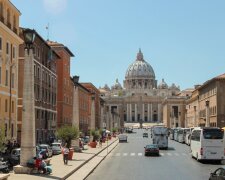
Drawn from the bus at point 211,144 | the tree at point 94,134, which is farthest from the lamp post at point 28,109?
the tree at point 94,134

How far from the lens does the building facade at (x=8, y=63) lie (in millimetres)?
47312

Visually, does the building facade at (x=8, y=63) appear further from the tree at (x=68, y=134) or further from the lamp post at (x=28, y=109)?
the lamp post at (x=28, y=109)

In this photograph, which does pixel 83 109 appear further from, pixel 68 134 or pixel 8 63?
pixel 68 134

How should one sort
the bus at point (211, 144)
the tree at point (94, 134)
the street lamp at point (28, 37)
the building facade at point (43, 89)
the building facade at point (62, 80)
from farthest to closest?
1. the building facade at point (62, 80)
2. the tree at point (94, 134)
3. the building facade at point (43, 89)
4. the bus at point (211, 144)
5. the street lamp at point (28, 37)

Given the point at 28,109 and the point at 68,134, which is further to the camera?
the point at 68,134

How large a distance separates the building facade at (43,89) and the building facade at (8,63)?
22.1 feet

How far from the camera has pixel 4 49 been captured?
158ft

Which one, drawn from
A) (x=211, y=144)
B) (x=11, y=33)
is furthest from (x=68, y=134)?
(x=211, y=144)

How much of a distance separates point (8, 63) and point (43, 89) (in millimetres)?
19949

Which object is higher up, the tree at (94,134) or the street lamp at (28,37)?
the street lamp at (28,37)

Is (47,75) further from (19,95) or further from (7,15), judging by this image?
(7,15)

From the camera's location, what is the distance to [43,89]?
69500 millimetres

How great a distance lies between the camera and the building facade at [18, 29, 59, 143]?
60.8 m

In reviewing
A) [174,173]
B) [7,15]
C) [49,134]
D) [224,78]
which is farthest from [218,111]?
[174,173]
